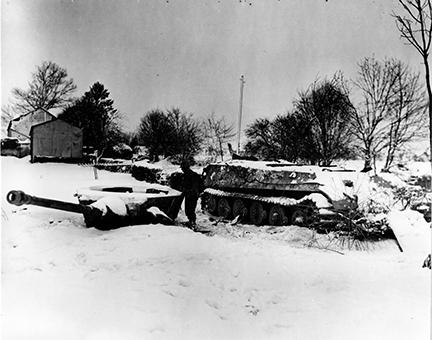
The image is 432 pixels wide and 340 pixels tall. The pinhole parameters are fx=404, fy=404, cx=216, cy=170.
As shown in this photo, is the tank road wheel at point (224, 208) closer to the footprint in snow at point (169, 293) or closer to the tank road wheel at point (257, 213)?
the tank road wheel at point (257, 213)

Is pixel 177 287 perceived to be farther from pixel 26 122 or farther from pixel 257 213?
pixel 257 213

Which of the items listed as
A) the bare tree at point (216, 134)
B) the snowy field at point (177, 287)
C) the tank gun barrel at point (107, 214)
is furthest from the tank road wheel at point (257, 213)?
the snowy field at point (177, 287)

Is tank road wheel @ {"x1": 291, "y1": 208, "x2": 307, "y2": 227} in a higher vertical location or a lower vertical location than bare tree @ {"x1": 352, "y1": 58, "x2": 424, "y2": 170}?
lower

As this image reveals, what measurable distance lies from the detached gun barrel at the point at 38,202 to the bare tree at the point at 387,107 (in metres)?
4.36

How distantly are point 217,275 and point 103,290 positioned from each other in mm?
1022

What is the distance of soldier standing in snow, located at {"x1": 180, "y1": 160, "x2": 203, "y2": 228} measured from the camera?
736cm

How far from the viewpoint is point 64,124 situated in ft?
17.4

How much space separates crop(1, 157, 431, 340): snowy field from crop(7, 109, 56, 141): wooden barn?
0.27 m

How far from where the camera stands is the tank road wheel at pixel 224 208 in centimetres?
1037

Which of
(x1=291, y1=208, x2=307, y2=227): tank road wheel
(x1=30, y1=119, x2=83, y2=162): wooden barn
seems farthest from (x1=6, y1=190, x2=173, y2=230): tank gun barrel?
(x1=291, y1=208, x2=307, y2=227): tank road wheel

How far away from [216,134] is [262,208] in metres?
2.22

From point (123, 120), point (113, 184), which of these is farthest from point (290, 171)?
point (123, 120)

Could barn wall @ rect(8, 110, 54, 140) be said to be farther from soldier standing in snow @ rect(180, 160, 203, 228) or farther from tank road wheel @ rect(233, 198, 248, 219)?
tank road wheel @ rect(233, 198, 248, 219)

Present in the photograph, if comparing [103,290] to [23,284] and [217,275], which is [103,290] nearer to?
[23,284]
